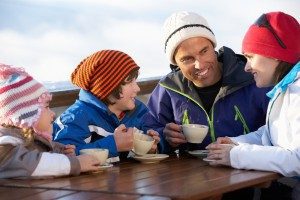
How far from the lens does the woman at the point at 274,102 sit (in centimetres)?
202

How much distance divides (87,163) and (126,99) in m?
0.63

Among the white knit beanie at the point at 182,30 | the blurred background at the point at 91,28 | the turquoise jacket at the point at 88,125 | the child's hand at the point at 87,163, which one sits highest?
the blurred background at the point at 91,28

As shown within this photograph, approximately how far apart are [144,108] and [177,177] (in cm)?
91

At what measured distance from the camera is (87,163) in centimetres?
197

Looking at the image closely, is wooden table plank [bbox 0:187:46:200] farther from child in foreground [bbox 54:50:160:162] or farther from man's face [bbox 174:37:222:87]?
man's face [bbox 174:37:222:87]

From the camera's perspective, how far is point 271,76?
2398mm

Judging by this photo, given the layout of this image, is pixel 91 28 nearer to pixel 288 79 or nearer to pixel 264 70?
pixel 264 70

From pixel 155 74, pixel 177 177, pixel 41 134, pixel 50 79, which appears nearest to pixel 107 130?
pixel 41 134

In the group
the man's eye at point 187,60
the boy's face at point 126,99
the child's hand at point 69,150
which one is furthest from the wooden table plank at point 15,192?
the man's eye at point 187,60

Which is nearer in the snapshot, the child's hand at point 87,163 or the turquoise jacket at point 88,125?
the child's hand at point 87,163

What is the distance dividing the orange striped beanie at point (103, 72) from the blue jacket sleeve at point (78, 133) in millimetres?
160

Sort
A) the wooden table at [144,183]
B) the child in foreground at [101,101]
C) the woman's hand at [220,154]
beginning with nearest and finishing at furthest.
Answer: the wooden table at [144,183] < the woman's hand at [220,154] < the child in foreground at [101,101]

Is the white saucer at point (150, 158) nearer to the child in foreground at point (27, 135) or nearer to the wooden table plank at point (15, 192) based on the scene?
the child in foreground at point (27, 135)

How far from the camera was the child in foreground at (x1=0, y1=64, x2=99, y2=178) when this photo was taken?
185cm
